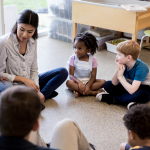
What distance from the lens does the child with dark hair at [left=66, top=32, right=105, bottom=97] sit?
6.63 feet

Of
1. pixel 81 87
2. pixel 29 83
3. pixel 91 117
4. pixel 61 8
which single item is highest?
pixel 61 8

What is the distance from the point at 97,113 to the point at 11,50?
772 mm

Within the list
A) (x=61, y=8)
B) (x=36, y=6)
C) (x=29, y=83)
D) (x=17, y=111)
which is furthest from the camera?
(x=36, y=6)

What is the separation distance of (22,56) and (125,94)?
0.84 meters

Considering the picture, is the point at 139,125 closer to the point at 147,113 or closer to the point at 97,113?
the point at 147,113

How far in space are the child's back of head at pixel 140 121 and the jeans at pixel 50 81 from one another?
0.89 metres

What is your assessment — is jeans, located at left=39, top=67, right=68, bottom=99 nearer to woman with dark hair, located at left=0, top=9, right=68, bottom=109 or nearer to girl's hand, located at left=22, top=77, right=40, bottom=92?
woman with dark hair, located at left=0, top=9, right=68, bottom=109

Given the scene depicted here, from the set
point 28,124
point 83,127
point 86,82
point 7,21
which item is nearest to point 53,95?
point 86,82

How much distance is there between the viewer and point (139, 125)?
3.41 ft

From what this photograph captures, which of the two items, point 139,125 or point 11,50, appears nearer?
point 139,125

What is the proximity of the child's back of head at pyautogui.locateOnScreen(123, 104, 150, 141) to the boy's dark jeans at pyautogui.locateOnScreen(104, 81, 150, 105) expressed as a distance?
2.46 feet

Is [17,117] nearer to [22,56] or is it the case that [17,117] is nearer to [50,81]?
[22,56]

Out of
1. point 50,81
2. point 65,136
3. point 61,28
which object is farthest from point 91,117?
point 61,28

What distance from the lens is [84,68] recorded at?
2082 millimetres
